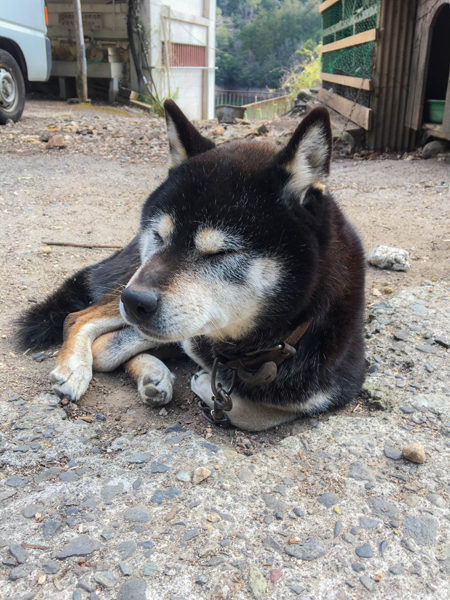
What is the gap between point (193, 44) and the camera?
16.9m

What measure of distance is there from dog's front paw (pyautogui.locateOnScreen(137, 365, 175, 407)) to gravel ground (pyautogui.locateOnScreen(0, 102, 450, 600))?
0.20 ft

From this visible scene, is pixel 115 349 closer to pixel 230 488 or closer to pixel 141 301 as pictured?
pixel 141 301

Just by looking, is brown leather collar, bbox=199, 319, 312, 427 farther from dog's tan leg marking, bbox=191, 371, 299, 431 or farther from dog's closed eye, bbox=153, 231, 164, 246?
dog's closed eye, bbox=153, 231, 164, 246

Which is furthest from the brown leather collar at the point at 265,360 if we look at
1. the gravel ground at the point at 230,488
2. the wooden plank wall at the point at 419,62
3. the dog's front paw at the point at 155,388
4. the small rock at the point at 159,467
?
the wooden plank wall at the point at 419,62

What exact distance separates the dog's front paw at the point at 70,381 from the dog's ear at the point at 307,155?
1418 millimetres

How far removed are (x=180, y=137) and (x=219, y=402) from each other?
1233 mm

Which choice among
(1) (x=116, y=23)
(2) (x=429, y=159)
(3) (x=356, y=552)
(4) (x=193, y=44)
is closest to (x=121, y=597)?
(3) (x=356, y=552)

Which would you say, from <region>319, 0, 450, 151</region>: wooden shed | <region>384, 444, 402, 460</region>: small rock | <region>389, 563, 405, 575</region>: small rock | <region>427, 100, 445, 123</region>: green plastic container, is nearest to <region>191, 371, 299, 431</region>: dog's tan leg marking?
<region>384, 444, 402, 460</region>: small rock

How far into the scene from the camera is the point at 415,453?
212cm

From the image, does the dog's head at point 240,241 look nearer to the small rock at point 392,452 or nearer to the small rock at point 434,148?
the small rock at point 392,452

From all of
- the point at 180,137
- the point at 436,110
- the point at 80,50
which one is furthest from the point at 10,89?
the point at 180,137

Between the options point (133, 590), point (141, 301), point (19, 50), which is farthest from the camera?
point (19, 50)

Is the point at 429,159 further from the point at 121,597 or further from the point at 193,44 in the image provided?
the point at 193,44

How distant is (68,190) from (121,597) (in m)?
5.33
